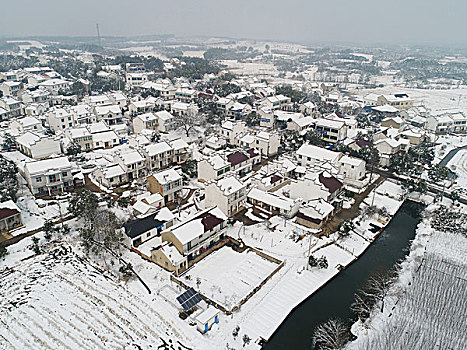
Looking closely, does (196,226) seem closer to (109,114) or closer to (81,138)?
(81,138)

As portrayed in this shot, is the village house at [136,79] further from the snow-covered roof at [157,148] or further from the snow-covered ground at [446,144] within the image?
the snow-covered ground at [446,144]

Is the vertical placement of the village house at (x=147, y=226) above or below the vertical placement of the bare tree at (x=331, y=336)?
above

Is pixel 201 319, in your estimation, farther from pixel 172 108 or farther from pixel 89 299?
pixel 172 108

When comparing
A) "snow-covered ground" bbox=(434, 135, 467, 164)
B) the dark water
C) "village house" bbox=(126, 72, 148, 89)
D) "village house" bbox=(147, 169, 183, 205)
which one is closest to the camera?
the dark water

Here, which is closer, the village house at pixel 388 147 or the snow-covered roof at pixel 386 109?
the village house at pixel 388 147

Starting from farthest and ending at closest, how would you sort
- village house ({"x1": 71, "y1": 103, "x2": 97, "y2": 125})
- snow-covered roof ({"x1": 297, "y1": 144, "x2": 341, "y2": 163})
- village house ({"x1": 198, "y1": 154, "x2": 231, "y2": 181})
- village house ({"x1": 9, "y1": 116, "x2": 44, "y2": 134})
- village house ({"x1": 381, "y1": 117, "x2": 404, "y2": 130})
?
village house ({"x1": 381, "y1": 117, "x2": 404, "y2": 130}) < village house ({"x1": 71, "y1": 103, "x2": 97, "y2": 125}) < village house ({"x1": 9, "y1": 116, "x2": 44, "y2": 134}) < snow-covered roof ({"x1": 297, "y1": 144, "x2": 341, "y2": 163}) < village house ({"x1": 198, "y1": 154, "x2": 231, "y2": 181})

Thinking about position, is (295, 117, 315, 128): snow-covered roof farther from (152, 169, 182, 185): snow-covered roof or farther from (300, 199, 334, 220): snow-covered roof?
(152, 169, 182, 185): snow-covered roof

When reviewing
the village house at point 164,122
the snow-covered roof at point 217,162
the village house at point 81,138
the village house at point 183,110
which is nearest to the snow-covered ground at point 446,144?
the snow-covered roof at point 217,162

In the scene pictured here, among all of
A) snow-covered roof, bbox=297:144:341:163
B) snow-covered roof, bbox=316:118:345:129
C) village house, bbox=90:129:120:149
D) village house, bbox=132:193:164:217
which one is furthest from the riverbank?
village house, bbox=90:129:120:149
